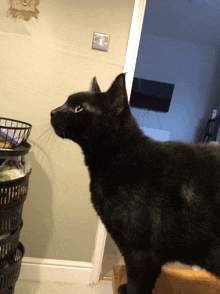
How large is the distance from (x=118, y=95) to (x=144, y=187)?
324 mm

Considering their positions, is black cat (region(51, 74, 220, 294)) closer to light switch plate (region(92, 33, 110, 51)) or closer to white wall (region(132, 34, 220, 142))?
light switch plate (region(92, 33, 110, 51))

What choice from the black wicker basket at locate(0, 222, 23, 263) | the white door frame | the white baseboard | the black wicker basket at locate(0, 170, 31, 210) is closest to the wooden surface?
the white door frame

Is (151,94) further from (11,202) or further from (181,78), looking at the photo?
(11,202)

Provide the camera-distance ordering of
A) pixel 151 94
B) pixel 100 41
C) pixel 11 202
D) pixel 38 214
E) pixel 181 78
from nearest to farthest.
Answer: pixel 11 202 < pixel 100 41 < pixel 38 214 < pixel 151 94 < pixel 181 78

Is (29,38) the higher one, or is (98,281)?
(29,38)

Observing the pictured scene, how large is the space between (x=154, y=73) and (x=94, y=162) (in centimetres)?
206

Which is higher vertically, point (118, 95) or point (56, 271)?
point (118, 95)

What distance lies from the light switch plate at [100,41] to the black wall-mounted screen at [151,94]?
1.16 m

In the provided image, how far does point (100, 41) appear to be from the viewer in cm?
119

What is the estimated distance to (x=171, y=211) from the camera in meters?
0.62

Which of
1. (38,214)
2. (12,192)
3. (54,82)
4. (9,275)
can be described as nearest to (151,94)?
(54,82)

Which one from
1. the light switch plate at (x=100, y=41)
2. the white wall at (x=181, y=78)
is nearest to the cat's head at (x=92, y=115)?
the light switch plate at (x=100, y=41)

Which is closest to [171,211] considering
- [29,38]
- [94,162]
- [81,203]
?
[94,162]

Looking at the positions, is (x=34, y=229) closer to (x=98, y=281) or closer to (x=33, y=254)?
(x=33, y=254)
